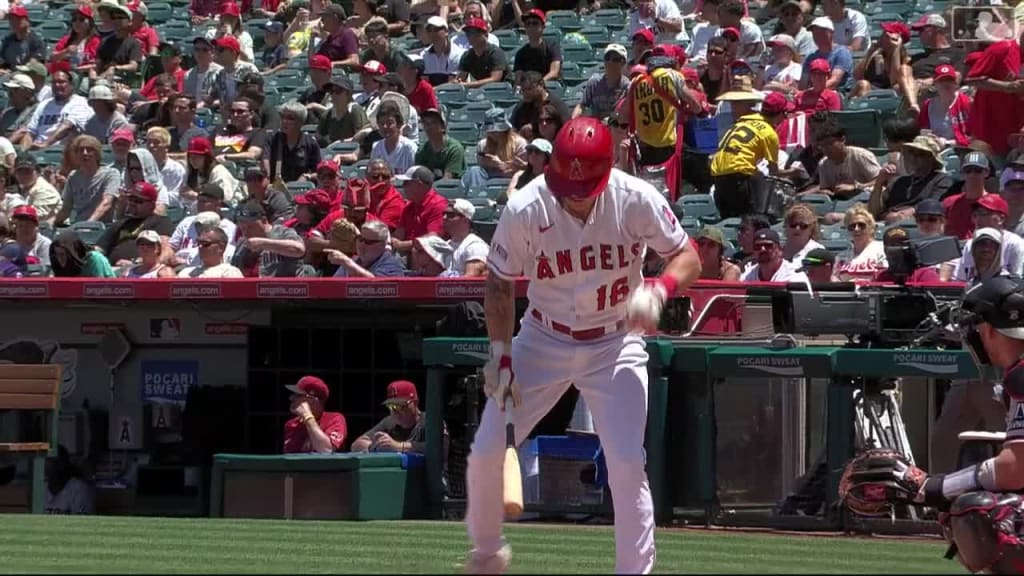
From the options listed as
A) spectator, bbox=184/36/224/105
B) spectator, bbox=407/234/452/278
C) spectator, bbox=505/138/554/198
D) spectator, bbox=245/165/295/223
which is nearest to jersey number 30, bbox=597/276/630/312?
spectator, bbox=407/234/452/278

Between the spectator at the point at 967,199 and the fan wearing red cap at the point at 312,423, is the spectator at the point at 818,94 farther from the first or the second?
the fan wearing red cap at the point at 312,423

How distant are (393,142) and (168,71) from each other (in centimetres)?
466

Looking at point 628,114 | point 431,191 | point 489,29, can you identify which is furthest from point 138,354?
point 489,29

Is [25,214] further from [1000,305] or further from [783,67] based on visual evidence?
[1000,305]

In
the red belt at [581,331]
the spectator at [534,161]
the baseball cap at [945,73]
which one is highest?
the baseball cap at [945,73]

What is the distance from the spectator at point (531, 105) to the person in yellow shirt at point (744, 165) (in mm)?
1984

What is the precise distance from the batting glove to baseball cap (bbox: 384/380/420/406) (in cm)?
572

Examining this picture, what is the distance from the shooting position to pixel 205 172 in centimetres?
1581

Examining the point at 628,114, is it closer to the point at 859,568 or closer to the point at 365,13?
the point at 365,13

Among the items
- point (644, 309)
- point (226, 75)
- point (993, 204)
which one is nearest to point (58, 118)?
point (226, 75)

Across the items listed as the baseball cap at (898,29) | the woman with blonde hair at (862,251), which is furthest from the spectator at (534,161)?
the baseball cap at (898,29)

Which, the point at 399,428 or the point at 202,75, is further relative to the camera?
the point at 202,75

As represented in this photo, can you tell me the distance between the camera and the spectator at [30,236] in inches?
566

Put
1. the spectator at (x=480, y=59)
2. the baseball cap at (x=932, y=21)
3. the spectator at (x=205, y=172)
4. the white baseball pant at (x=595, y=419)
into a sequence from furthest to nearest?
the spectator at (x=480, y=59), the spectator at (x=205, y=172), the baseball cap at (x=932, y=21), the white baseball pant at (x=595, y=419)
